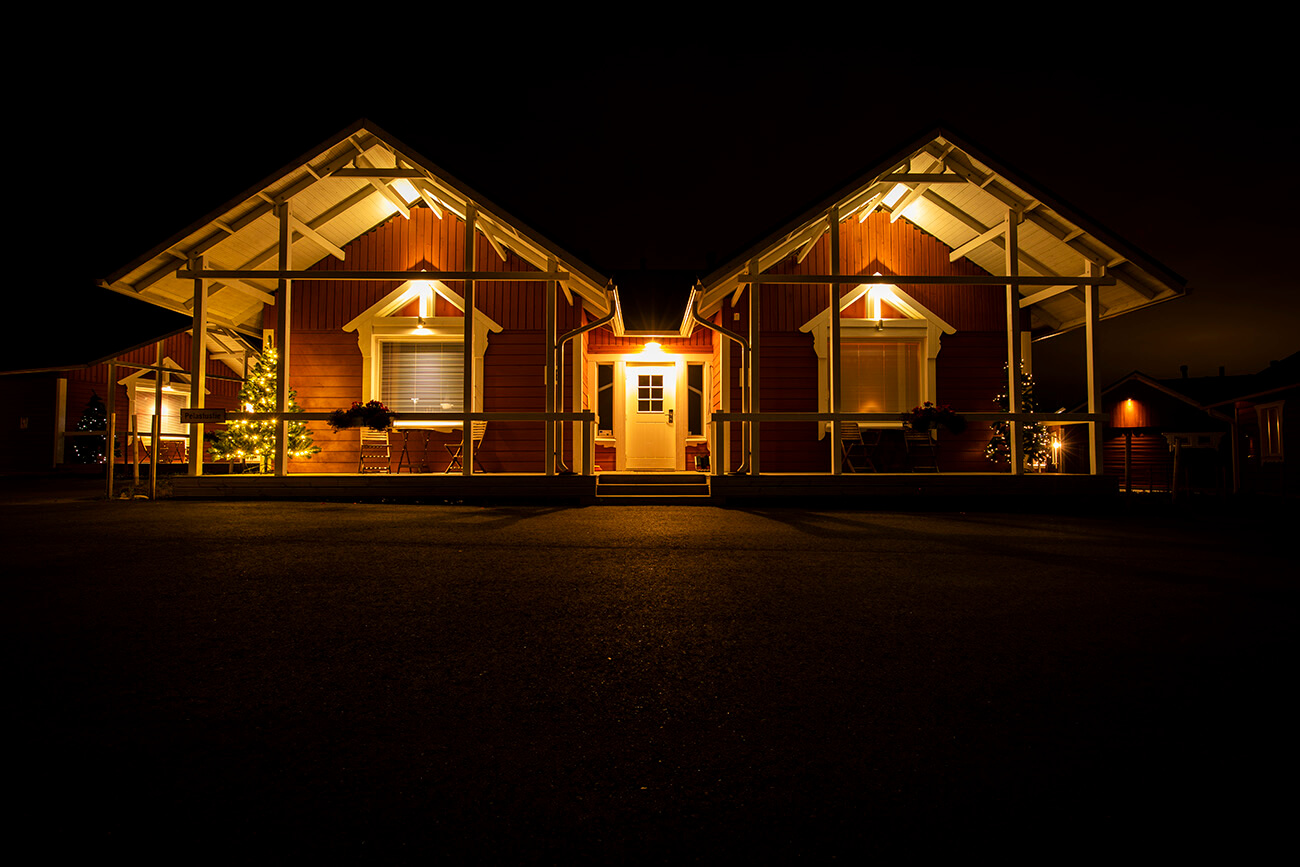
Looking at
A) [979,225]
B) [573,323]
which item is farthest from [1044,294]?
[573,323]

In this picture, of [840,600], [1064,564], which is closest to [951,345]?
[1064,564]

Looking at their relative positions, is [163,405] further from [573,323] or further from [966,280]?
[966,280]

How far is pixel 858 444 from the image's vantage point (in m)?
11.1

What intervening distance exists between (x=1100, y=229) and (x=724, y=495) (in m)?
6.09

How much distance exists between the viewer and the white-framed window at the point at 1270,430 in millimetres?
17953

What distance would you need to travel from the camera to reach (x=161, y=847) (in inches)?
60.6

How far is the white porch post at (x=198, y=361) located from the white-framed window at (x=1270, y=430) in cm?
2323

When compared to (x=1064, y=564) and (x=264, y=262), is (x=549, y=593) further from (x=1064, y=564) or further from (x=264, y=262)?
(x=264, y=262)

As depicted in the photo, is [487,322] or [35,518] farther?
[487,322]

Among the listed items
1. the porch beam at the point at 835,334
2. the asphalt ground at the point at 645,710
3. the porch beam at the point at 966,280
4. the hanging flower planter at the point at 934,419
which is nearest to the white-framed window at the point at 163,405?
the porch beam at the point at 966,280

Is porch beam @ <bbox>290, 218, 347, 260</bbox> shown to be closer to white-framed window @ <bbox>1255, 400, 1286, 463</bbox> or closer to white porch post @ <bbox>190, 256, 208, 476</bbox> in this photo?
white porch post @ <bbox>190, 256, 208, 476</bbox>

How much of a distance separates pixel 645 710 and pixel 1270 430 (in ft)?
76.0

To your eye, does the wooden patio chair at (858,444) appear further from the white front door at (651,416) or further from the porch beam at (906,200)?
the white front door at (651,416)

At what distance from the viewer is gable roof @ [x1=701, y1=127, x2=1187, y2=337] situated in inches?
374
